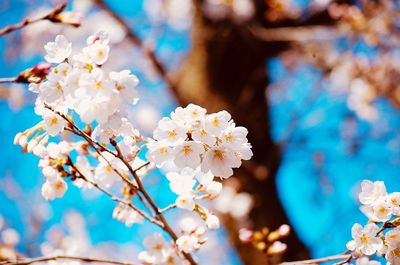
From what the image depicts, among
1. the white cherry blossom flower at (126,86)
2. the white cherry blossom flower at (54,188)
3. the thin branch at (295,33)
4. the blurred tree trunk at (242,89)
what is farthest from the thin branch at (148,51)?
the white cherry blossom flower at (126,86)

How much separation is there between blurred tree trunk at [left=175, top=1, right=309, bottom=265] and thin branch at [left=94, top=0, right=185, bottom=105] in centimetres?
5

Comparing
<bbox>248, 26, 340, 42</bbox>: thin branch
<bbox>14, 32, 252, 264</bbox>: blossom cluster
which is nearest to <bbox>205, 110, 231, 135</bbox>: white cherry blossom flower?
<bbox>14, 32, 252, 264</bbox>: blossom cluster

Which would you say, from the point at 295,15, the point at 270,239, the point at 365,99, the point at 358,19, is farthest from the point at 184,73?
the point at 365,99

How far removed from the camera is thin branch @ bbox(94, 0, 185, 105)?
3289 millimetres

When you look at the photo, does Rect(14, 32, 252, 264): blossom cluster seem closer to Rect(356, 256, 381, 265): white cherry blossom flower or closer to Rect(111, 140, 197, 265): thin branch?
Rect(111, 140, 197, 265): thin branch

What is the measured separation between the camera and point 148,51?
3.28 m

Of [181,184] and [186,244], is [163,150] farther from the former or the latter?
[186,244]

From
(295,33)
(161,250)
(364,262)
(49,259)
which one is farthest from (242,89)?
(49,259)

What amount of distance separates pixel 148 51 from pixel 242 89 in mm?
880

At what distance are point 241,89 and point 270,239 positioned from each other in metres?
1.84

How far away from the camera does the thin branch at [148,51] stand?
10.8 ft

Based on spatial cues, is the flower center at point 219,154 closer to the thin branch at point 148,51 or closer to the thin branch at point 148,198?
the thin branch at point 148,198

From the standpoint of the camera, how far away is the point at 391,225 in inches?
44.8

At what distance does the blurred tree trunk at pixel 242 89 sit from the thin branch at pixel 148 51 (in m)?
0.05
